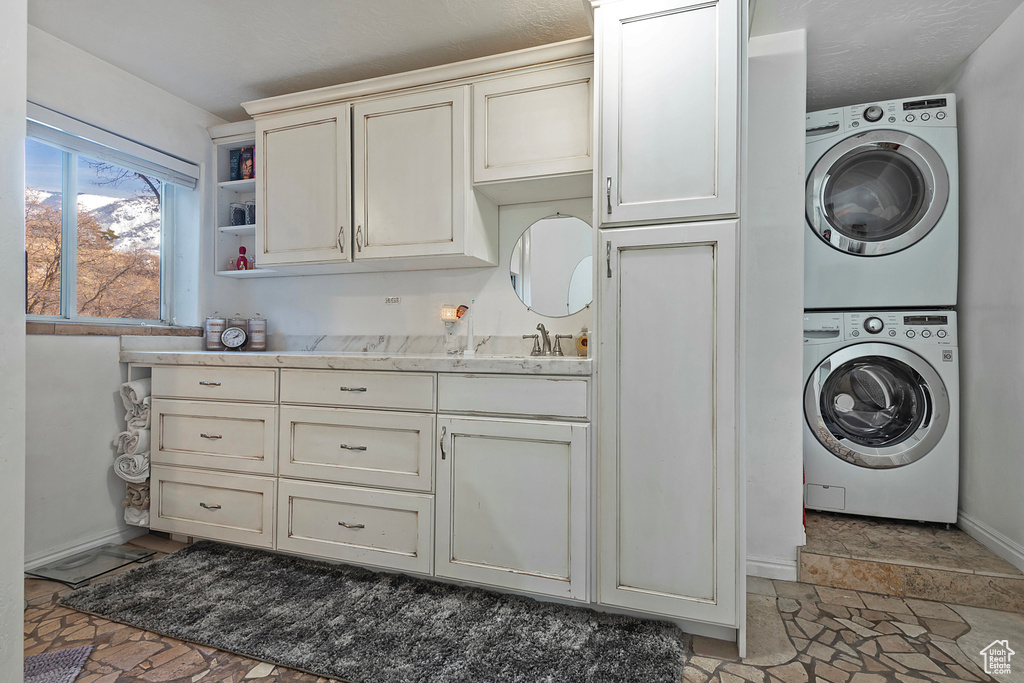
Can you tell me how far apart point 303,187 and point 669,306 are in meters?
1.97

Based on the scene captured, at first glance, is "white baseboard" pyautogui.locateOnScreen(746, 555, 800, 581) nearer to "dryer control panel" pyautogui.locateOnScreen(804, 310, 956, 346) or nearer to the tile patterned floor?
the tile patterned floor

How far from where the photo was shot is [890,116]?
8.32 feet

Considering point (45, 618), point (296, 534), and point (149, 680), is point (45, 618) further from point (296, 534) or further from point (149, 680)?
point (296, 534)

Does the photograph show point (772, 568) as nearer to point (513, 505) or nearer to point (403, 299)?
point (513, 505)

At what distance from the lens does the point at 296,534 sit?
7.47 feet

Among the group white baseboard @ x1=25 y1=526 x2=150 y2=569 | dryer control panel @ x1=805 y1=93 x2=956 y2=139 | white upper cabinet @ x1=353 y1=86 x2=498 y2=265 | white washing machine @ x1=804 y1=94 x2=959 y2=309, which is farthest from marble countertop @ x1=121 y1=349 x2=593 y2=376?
dryer control panel @ x1=805 y1=93 x2=956 y2=139

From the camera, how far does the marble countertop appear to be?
1.91m

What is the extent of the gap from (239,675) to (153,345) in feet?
6.16

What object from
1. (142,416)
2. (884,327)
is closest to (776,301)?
(884,327)

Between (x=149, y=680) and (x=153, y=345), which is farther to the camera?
(x=153, y=345)

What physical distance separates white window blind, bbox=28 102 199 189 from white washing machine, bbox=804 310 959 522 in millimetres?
3441

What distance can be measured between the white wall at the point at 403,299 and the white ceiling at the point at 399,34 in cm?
82

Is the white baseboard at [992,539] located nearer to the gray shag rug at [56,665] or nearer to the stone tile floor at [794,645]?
the stone tile floor at [794,645]

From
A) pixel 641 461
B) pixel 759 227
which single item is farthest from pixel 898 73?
pixel 641 461
